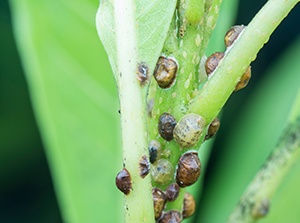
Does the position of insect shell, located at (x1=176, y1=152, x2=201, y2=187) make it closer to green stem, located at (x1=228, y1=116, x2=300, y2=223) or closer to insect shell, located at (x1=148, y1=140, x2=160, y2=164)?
insect shell, located at (x1=148, y1=140, x2=160, y2=164)

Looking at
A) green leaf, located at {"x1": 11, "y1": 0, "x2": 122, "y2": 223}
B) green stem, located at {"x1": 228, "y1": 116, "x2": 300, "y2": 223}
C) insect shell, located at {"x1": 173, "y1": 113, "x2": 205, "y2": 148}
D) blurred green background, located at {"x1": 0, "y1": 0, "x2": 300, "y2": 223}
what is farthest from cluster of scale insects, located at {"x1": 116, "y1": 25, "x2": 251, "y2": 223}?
green leaf, located at {"x1": 11, "y1": 0, "x2": 122, "y2": 223}

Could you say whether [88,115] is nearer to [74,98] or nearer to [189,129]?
[74,98]

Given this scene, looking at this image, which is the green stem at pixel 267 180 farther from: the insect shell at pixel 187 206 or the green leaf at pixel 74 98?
the green leaf at pixel 74 98

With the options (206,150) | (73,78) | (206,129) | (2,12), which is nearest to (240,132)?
(206,150)

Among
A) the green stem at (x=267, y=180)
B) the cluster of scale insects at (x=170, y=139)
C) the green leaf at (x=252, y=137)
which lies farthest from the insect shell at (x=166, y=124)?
the green leaf at (x=252, y=137)

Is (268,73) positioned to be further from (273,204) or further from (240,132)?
(273,204)

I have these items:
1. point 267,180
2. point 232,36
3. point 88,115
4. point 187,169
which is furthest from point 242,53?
point 88,115
